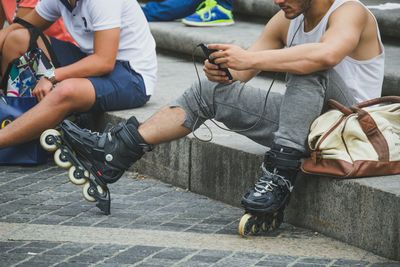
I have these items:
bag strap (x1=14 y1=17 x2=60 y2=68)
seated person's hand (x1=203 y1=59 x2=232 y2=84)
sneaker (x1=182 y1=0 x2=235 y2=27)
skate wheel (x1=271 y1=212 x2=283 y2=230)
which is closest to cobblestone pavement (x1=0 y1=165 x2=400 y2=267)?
skate wheel (x1=271 y1=212 x2=283 y2=230)

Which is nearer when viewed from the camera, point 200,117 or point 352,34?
point 352,34

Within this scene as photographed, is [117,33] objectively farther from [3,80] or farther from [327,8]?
[327,8]

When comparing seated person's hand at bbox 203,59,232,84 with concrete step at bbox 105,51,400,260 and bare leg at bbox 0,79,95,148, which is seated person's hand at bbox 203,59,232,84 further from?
bare leg at bbox 0,79,95,148

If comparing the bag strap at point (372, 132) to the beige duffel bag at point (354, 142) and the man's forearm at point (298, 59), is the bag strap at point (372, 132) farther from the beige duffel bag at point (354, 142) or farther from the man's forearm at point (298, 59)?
the man's forearm at point (298, 59)

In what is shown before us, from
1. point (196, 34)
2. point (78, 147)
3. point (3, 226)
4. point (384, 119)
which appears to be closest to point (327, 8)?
point (384, 119)

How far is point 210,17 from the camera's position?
27.7 ft

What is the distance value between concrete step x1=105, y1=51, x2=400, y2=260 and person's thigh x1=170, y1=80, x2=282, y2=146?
25cm

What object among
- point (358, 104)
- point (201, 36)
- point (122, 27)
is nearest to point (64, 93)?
point (122, 27)

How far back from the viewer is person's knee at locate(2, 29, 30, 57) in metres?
6.57

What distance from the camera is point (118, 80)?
633 centimetres

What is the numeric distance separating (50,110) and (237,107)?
4.45 ft

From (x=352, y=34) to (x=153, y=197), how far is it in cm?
155

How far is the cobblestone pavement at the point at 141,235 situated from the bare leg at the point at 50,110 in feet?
0.90

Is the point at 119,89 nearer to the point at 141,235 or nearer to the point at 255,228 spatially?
the point at 141,235
